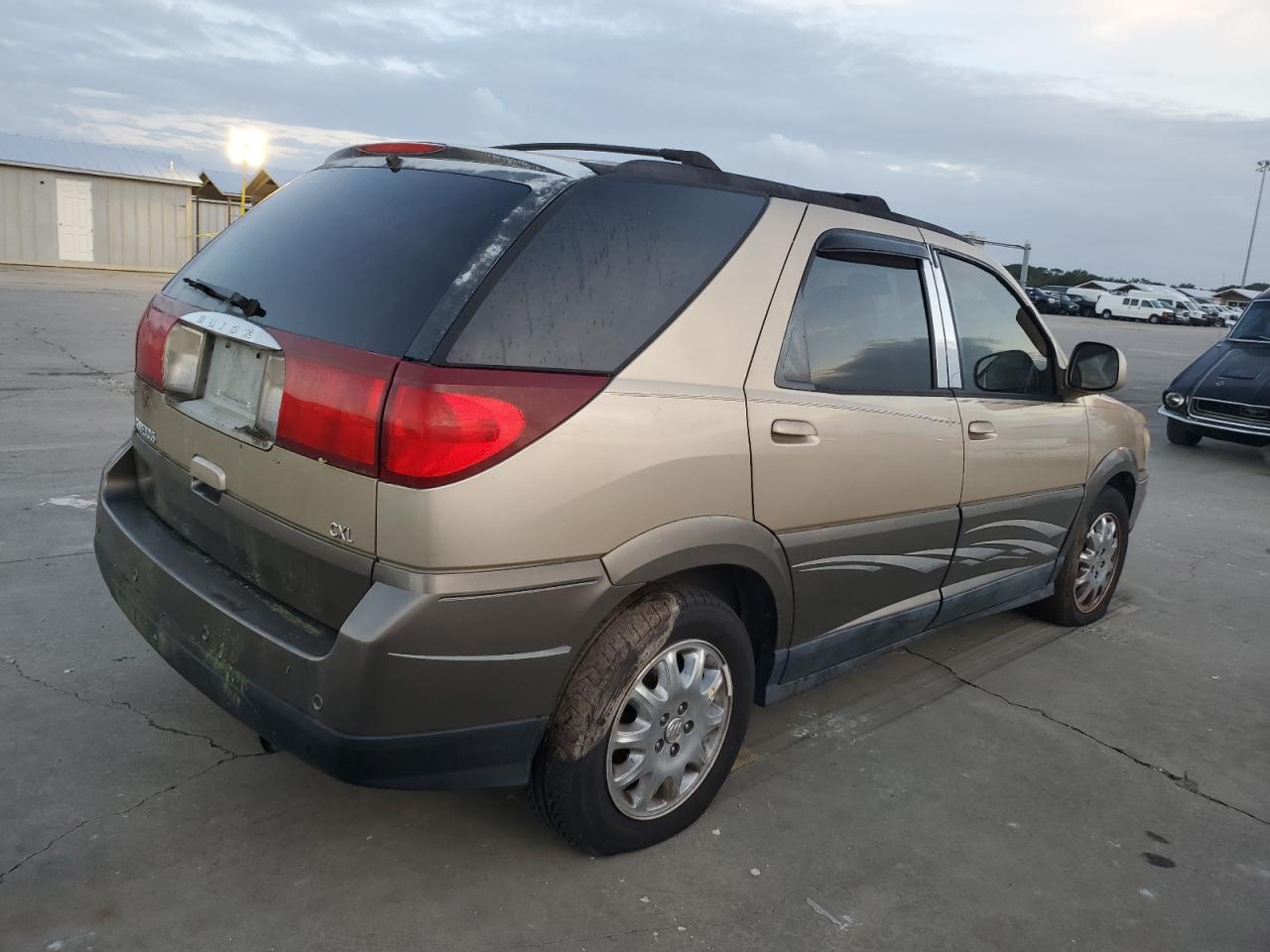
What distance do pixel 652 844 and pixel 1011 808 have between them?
1205 mm

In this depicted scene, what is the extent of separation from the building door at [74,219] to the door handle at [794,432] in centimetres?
3198

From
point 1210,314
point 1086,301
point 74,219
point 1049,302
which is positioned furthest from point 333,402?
point 1210,314

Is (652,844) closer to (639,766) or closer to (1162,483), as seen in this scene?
(639,766)

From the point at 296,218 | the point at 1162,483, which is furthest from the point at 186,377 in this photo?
the point at 1162,483

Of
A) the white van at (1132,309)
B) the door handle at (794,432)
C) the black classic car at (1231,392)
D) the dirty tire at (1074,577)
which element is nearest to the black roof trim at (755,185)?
the door handle at (794,432)

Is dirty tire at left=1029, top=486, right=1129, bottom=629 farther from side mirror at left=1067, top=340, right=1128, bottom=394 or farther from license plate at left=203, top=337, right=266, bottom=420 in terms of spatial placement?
license plate at left=203, top=337, right=266, bottom=420

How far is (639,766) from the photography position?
270 cm

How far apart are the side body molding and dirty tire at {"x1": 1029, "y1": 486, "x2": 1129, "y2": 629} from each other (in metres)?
2.23

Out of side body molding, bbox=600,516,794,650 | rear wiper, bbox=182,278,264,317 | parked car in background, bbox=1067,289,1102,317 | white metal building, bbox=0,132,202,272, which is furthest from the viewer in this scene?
parked car in background, bbox=1067,289,1102,317

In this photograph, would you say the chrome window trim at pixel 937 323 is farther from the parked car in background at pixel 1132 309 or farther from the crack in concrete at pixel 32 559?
the parked car in background at pixel 1132 309

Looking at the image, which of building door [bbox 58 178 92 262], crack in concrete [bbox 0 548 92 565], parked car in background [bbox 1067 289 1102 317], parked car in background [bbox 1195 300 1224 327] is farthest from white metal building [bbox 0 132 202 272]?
parked car in background [bbox 1195 300 1224 327]

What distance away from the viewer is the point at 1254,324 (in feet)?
36.9

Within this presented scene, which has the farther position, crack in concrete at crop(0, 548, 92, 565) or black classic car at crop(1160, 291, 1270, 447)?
black classic car at crop(1160, 291, 1270, 447)

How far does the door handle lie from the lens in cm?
283
